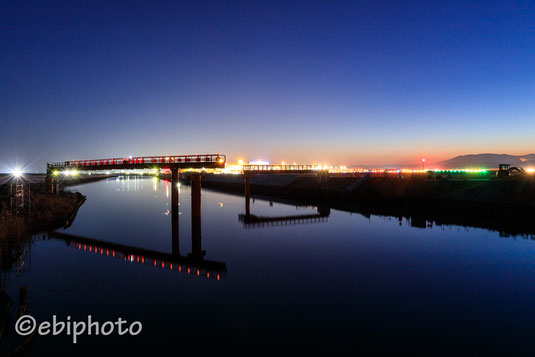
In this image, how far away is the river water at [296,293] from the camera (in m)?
14.1

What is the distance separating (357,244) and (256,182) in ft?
299

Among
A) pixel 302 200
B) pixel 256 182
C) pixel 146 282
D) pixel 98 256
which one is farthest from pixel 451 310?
pixel 256 182

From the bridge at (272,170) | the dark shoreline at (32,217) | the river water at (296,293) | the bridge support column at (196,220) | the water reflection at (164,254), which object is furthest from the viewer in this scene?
the bridge at (272,170)

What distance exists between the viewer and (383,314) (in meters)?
16.5

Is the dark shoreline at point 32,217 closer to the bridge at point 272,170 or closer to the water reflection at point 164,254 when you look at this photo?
the water reflection at point 164,254

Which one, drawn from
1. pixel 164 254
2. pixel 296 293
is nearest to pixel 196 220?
pixel 164 254

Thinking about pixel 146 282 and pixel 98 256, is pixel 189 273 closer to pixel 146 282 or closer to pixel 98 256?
pixel 146 282

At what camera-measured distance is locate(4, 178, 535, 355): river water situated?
14.1 meters

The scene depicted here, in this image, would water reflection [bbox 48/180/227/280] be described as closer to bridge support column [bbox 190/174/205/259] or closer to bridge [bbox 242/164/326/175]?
bridge support column [bbox 190/174/205/259]

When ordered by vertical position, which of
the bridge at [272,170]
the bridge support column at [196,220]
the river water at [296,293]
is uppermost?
the bridge at [272,170]

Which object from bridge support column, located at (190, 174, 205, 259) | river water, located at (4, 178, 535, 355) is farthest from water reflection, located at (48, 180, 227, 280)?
river water, located at (4, 178, 535, 355)

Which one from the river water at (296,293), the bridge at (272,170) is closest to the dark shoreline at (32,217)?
the river water at (296,293)

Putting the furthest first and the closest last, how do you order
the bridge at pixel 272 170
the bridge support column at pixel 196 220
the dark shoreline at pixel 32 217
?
the bridge at pixel 272 170 < the bridge support column at pixel 196 220 < the dark shoreline at pixel 32 217

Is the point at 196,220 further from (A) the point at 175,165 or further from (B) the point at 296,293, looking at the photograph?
(B) the point at 296,293
